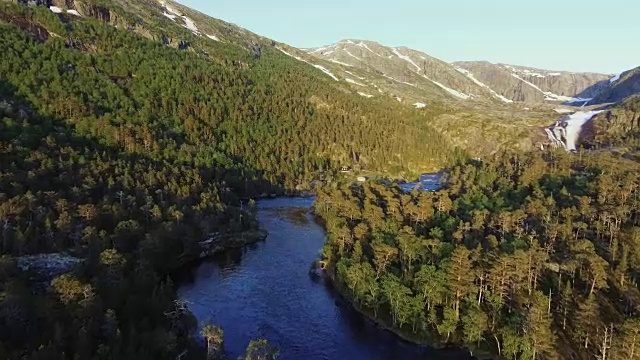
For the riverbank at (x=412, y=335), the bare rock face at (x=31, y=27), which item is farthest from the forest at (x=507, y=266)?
the bare rock face at (x=31, y=27)

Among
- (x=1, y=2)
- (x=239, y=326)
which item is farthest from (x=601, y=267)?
(x=1, y=2)

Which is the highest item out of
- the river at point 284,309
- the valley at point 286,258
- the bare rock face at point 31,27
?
the bare rock face at point 31,27

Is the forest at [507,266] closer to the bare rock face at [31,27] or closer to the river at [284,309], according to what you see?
the river at [284,309]

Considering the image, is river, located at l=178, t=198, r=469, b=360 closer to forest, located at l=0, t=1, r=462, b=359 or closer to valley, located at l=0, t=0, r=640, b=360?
valley, located at l=0, t=0, r=640, b=360

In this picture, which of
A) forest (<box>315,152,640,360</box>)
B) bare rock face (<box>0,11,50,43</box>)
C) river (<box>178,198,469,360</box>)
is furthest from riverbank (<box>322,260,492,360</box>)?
bare rock face (<box>0,11,50,43</box>)

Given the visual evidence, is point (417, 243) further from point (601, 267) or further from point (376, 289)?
point (601, 267)

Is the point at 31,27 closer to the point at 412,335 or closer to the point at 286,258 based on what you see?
the point at 286,258
